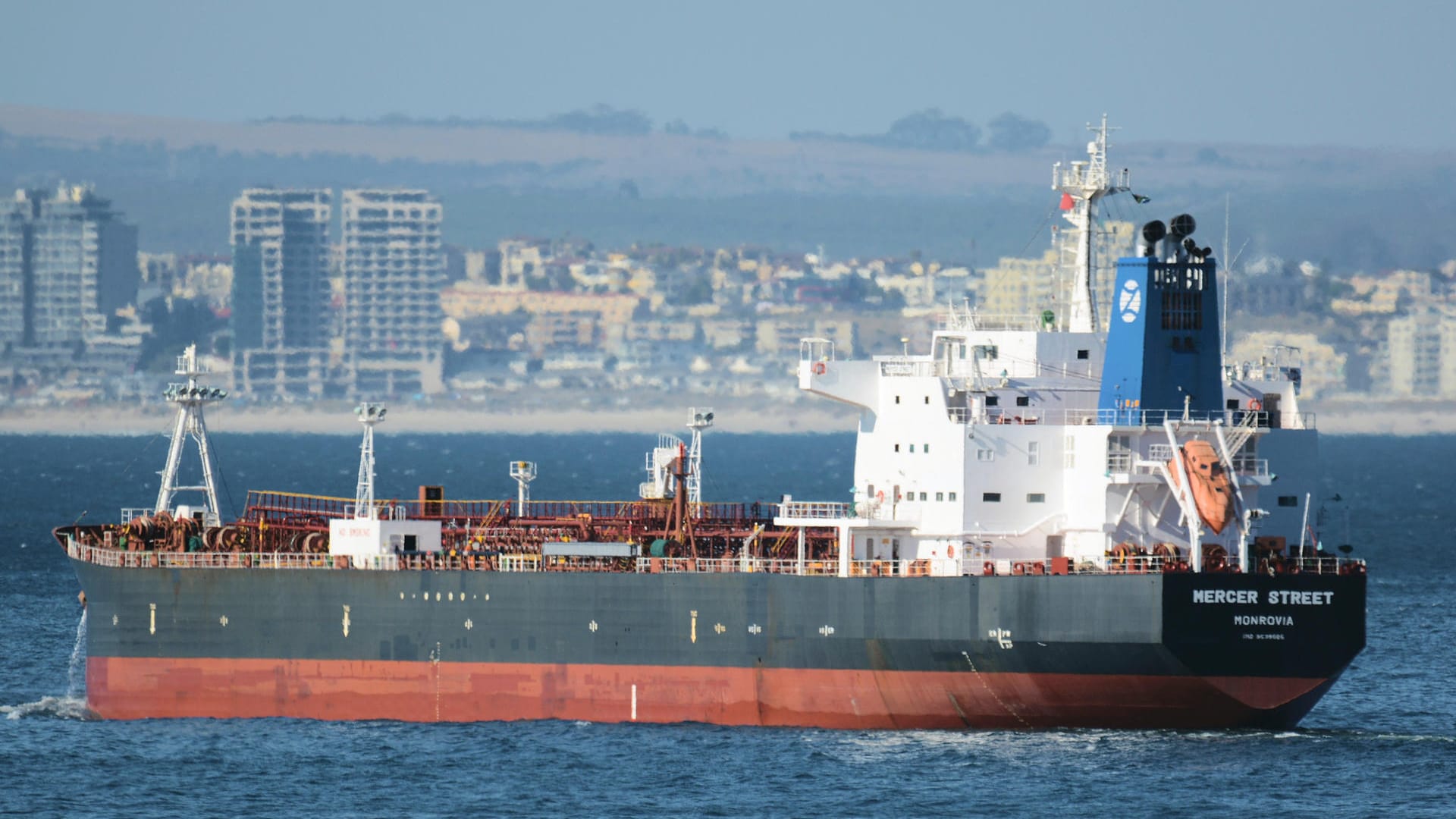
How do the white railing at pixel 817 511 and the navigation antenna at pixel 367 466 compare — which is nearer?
the white railing at pixel 817 511

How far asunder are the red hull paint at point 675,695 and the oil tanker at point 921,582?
0.19 feet

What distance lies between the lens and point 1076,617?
151ft

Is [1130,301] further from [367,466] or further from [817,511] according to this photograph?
[367,466]

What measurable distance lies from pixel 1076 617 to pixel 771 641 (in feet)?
20.7

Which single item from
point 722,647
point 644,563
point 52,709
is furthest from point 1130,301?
point 52,709

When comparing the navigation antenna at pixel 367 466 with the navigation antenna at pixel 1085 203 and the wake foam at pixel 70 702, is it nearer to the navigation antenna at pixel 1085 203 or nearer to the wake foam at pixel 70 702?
the wake foam at pixel 70 702

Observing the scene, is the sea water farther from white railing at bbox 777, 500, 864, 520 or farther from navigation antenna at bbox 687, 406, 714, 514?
navigation antenna at bbox 687, 406, 714, 514

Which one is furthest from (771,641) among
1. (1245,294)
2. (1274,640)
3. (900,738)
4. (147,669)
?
(1245,294)

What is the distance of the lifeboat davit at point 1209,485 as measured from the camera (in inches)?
1818

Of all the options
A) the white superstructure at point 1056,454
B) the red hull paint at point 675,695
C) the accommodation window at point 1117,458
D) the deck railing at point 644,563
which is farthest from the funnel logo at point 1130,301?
the red hull paint at point 675,695

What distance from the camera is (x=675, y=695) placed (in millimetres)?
50031

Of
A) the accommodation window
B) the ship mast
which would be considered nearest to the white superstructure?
the accommodation window

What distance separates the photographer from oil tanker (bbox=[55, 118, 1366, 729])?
152 ft

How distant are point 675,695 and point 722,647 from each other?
1.46 m
